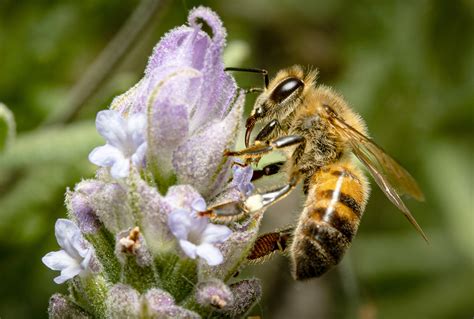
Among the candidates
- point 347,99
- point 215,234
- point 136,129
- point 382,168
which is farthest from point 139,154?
point 347,99

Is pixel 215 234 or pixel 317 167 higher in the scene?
pixel 215 234

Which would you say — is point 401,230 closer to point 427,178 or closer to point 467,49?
point 427,178

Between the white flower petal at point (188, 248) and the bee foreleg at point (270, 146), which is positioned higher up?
the white flower petal at point (188, 248)

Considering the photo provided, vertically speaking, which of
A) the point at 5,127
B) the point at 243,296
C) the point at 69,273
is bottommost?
the point at 243,296

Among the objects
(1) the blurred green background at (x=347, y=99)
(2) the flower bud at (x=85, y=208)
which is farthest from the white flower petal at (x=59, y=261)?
(1) the blurred green background at (x=347, y=99)

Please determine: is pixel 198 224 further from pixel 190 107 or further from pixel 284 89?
pixel 284 89

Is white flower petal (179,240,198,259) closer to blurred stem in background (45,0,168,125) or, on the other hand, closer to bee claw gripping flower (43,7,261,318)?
bee claw gripping flower (43,7,261,318)

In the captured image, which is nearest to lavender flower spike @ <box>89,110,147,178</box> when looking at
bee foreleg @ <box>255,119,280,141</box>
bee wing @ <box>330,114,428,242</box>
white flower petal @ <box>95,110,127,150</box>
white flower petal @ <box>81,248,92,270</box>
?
white flower petal @ <box>95,110,127,150</box>

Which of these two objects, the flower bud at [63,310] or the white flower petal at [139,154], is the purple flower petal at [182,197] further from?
the flower bud at [63,310]
